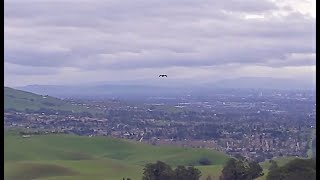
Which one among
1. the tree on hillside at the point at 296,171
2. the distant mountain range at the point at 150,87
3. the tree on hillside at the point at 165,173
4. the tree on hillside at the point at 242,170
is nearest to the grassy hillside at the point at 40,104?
the distant mountain range at the point at 150,87

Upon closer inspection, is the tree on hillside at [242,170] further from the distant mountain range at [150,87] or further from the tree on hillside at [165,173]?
the distant mountain range at [150,87]

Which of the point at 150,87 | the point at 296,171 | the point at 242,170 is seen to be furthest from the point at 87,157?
the point at 296,171

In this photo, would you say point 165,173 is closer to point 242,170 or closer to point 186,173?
point 186,173

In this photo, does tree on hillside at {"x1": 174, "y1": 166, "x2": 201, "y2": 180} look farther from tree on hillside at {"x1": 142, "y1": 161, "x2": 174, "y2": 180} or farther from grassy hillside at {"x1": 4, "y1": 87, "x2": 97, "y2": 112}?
grassy hillside at {"x1": 4, "y1": 87, "x2": 97, "y2": 112}

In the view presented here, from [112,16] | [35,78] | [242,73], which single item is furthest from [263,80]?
[35,78]

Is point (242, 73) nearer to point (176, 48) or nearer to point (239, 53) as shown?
point (239, 53)

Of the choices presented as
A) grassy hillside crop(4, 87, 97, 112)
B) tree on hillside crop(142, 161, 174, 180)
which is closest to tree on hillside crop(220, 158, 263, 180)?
tree on hillside crop(142, 161, 174, 180)
